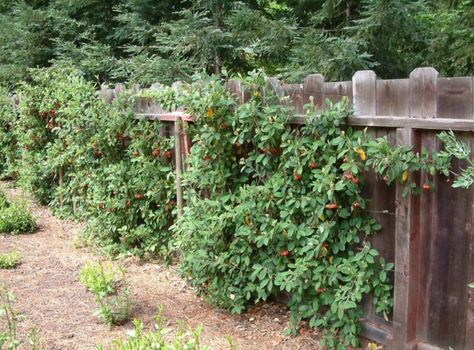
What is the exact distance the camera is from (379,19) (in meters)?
6.09

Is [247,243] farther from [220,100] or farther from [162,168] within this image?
[162,168]

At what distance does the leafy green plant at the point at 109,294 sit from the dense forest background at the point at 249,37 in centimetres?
305

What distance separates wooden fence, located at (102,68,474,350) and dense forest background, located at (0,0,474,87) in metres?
3.20

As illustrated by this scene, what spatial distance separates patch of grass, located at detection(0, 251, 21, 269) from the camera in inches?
203

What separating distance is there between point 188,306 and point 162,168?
1.53 meters

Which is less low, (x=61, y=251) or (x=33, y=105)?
(x=33, y=105)

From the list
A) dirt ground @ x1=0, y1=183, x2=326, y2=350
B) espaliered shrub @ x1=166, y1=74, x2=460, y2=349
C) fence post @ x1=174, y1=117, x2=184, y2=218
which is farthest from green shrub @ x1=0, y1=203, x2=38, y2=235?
espaliered shrub @ x1=166, y1=74, x2=460, y2=349

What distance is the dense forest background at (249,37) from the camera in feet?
20.6

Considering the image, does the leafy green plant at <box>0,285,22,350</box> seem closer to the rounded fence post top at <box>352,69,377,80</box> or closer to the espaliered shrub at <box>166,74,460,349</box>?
the espaliered shrub at <box>166,74,460,349</box>

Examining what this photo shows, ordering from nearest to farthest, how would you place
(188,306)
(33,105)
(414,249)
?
1. (414,249)
2. (188,306)
3. (33,105)

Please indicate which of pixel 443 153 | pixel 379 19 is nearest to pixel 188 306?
pixel 443 153

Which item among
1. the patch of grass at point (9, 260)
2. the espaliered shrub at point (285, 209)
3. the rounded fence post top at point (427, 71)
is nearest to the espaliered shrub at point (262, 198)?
the espaliered shrub at point (285, 209)

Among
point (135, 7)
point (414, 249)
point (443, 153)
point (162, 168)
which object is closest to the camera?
point (443, 153)

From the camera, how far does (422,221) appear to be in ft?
9.61
